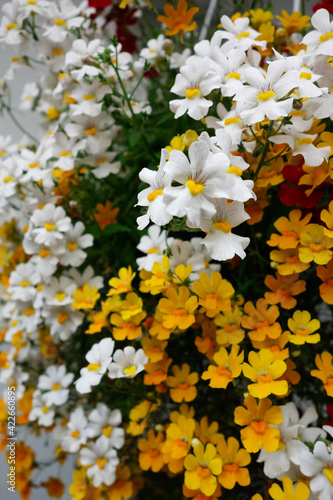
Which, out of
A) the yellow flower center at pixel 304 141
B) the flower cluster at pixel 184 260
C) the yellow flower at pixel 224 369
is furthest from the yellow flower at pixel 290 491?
Result: the yellow flower center at pixel 304 141

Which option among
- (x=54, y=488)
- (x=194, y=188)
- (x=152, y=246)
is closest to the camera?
(x=194, y=188)

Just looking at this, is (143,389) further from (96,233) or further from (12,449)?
(12,449)

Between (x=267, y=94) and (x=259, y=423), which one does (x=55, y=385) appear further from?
(x=267, y=94)

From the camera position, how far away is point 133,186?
2.26 feet

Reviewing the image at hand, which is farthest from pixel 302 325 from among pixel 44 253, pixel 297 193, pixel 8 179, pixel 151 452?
pixel 8 179

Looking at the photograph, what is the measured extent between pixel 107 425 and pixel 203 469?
188 millimetres

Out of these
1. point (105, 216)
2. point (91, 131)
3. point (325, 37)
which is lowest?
point (105, 216)

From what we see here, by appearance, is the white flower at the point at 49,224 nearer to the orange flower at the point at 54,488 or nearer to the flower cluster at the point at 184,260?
the flower cluster at the point at 184,260

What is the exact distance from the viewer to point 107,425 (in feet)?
2.01

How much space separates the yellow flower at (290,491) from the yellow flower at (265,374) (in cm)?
8

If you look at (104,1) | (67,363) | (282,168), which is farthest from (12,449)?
(104,1)

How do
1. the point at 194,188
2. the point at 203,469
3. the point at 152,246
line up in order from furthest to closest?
the point at 152,246
the point at 203,469
the point at 194,188

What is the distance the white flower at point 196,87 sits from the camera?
484 mm

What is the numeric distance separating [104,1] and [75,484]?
0.73 meters
